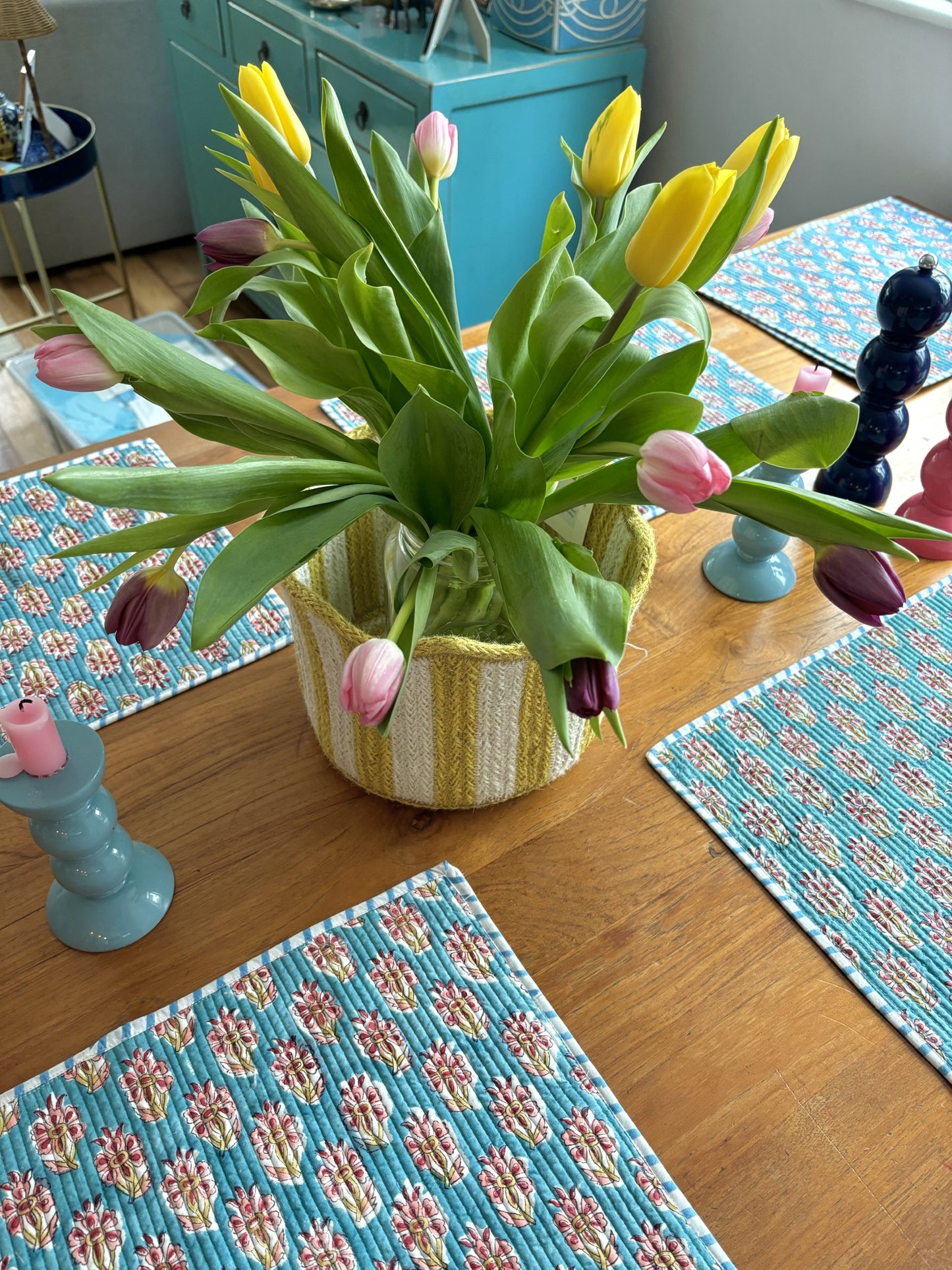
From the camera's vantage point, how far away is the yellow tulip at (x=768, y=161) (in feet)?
1.73

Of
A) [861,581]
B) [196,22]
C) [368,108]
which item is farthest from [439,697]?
[196,22]

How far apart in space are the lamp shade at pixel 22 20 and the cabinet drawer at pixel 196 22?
385 millimetres

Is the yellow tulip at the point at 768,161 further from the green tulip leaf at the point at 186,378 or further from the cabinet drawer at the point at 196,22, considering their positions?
the cabinet drawer at the point at 196,22

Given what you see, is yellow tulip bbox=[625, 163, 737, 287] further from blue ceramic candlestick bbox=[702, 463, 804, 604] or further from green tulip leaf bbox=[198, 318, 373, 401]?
blue ceramic candlestick bbox=[702, 463, 804, 604]

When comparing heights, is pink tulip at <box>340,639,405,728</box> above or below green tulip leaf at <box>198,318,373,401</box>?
below

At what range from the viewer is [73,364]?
1.54 ft

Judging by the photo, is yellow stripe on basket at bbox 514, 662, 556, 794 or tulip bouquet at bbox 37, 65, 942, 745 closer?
tulip bouquet at bbox 37, 65, 942, 745

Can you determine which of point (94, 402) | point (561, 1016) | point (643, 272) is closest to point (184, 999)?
point (561, 1016)

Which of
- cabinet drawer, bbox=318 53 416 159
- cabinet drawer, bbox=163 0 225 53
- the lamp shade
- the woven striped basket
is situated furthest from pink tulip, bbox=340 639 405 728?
cabinet drawer, bbox=163 0 225 53

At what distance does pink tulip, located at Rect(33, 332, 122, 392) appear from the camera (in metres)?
0.47

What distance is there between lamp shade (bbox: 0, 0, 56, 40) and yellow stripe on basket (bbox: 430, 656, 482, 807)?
2080mm

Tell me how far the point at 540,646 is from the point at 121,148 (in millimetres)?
2891

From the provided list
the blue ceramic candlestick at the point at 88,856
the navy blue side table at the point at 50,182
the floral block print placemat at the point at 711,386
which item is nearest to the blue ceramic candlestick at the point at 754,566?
the floral block print placemat at the point at 711,386

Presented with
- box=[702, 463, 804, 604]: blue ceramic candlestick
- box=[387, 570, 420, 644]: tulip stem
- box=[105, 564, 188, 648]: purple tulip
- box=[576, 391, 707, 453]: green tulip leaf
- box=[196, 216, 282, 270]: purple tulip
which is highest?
box=[196, 216, 282, 270]: purple tulip
